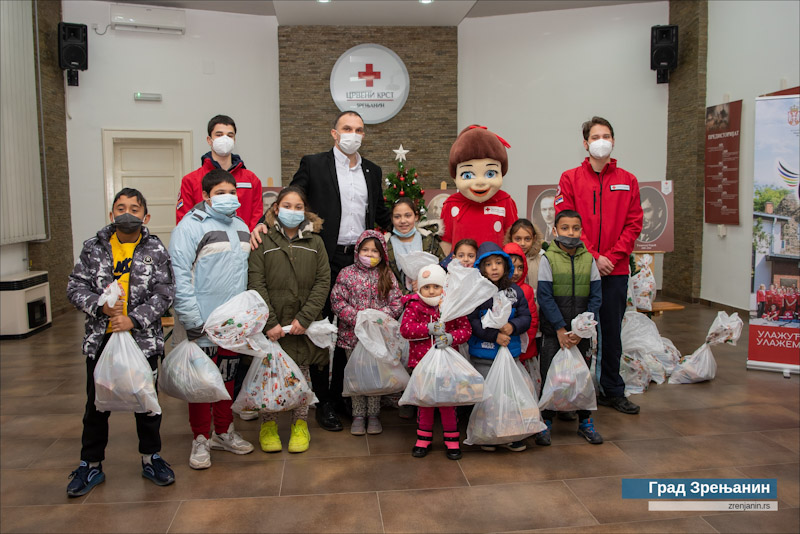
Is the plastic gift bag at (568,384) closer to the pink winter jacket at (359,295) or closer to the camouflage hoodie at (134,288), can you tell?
the pink winter jacket at (359,295)

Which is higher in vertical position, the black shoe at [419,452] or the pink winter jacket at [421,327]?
the pink winter jacket at [421,327]

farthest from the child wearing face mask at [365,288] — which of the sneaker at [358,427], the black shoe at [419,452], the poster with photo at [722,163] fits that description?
the poster with photo at [722,163]

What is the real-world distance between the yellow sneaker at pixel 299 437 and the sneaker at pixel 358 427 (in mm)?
278

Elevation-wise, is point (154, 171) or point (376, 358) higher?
point (154, 171)

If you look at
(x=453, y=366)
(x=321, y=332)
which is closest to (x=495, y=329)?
(x=453, y=366)

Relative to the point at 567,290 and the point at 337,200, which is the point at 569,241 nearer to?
the point at 567,290

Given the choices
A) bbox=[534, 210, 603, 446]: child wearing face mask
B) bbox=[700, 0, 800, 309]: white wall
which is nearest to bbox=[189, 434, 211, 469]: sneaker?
bbox=[534, 210, 603, 446]: child wearing face mask

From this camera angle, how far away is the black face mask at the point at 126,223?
8.39 ft

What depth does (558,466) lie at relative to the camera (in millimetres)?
2865

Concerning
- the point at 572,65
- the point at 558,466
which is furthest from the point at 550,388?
the point at 572,65

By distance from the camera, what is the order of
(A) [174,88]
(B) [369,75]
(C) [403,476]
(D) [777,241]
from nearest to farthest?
(C) [403,476]
(D) [777,241]
(A) [174,88]
(B) [369,75]

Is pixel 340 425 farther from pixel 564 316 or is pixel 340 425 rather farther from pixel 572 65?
pixel 572 65

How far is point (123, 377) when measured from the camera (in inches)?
94.9

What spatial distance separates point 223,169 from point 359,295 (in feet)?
3.49
